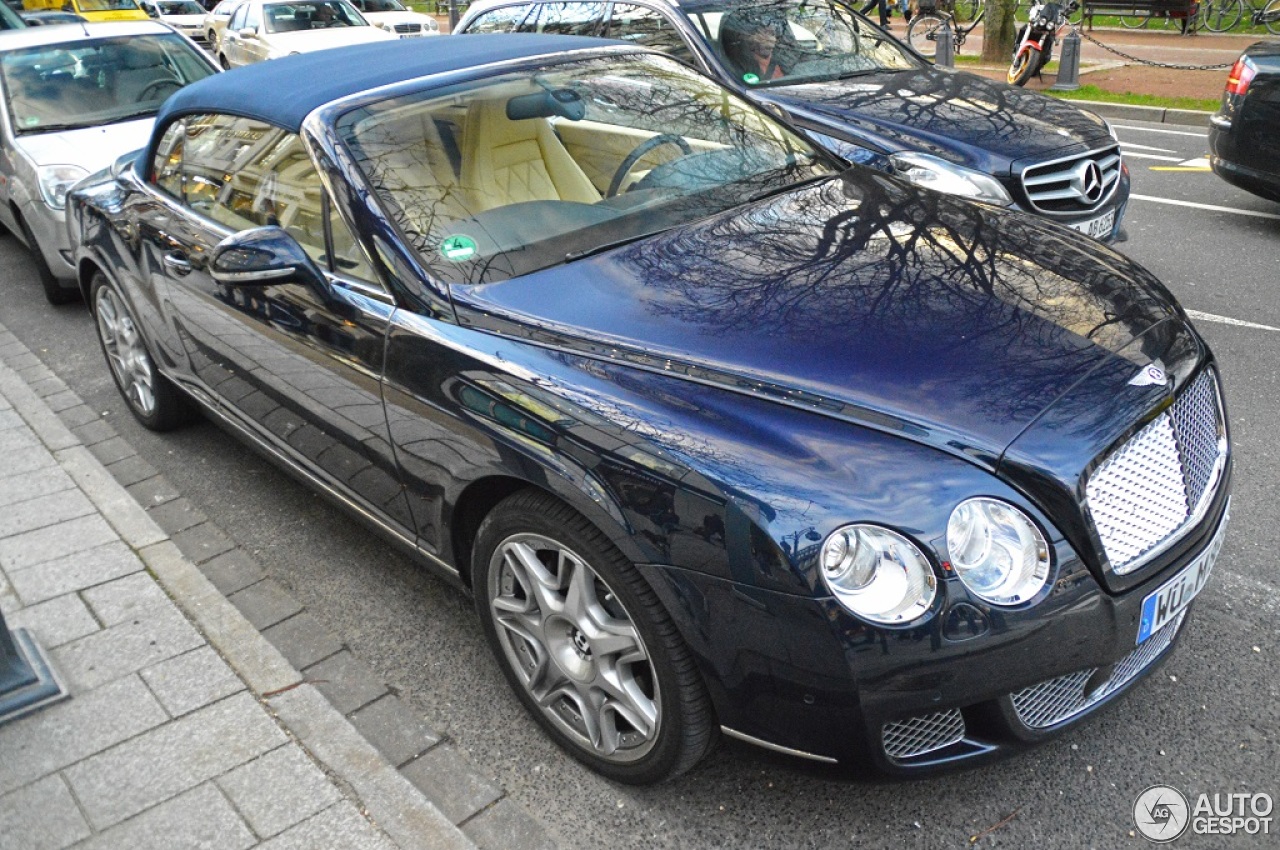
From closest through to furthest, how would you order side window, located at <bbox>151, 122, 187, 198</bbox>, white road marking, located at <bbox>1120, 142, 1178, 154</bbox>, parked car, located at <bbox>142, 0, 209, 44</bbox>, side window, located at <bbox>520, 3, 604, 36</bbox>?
1. side window, located at <bbox>151, 122, 187, 198</bbox>
2. side window, located at <bbox>520, 3, 604, 36</bbox>
3. white road marking, located at <bbox>1120, 142, 1178, 154</bbox>
4. parked car, located at <bbox>142, 0, 209, 44</bbox>

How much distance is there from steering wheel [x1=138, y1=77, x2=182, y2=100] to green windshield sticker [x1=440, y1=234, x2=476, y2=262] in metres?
5.86

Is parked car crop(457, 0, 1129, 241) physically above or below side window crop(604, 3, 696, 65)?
below

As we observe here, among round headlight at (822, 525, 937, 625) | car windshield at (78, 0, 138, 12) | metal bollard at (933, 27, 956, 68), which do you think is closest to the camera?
round headlight at (822, 525, 937, 625)

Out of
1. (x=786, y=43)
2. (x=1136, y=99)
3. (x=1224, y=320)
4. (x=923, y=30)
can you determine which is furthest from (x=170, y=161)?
(x=923, y=30)

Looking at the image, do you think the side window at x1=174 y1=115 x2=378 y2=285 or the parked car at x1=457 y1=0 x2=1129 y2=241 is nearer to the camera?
the side window at x1=174 y1=115 x2=378 y2=285

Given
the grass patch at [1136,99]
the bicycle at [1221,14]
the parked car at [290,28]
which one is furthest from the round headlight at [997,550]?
the bicycle at [1221,14]

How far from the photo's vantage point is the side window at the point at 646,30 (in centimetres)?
667

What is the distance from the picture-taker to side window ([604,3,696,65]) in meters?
6.67

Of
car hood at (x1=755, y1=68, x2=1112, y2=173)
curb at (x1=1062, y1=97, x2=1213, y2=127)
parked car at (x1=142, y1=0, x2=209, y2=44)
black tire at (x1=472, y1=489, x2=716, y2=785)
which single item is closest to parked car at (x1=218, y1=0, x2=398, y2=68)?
curb at (x1=1062, y1=97, x2=1213, y2=127)

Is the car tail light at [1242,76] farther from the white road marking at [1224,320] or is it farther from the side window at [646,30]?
the side window at [646,30]

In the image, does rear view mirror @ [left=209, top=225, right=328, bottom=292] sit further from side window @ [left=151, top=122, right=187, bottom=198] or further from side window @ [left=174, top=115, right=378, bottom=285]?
side window @ [left=151, top=122, right=187, bottom=198]

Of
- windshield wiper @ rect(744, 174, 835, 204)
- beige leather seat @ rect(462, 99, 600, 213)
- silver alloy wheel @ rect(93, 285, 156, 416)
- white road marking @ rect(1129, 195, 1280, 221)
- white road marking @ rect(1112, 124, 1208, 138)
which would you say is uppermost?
beige leather seat @ rect(462, 99, 600, 213)

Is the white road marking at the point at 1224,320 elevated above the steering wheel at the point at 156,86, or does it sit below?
below

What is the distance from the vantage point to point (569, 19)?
744 cm
